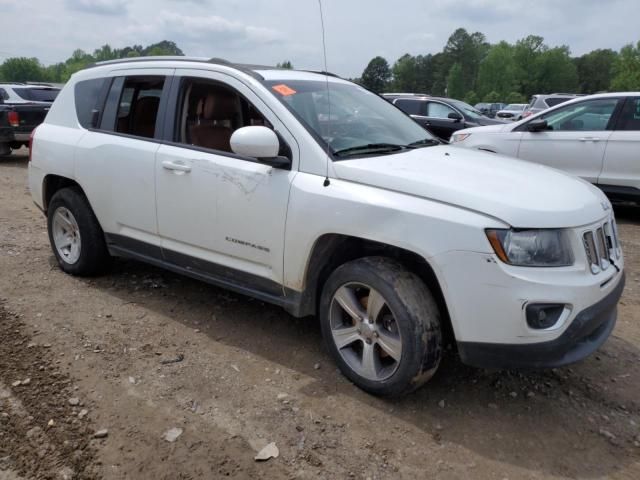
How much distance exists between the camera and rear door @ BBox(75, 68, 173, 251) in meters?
4.05

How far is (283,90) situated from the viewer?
3.58 m

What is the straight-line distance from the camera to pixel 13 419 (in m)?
2.88

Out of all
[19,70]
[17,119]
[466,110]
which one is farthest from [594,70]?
[17,119]

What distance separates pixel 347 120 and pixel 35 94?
12.9 metres

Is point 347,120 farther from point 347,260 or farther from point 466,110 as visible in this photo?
point 466,110

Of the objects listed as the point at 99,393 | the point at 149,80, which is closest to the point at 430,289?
the point at 99,393

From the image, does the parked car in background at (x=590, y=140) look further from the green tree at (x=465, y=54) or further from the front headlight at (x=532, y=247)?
the green tree at (x=465, y=54)

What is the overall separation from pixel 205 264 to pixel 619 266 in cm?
253

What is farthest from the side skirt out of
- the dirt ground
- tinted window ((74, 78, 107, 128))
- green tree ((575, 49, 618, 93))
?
green tree ((575, 49, 618, 93))

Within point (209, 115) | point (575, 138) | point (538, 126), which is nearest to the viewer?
point (209, 115)

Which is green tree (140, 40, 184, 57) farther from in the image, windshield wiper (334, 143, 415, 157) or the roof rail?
windshield wiper (334, 143, 415, 157)

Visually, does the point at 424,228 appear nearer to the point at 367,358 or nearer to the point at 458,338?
the point at 458,338

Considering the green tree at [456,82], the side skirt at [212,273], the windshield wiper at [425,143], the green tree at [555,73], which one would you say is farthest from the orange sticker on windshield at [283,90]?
the green tree at [555,73]

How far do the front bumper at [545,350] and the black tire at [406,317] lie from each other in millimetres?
185
